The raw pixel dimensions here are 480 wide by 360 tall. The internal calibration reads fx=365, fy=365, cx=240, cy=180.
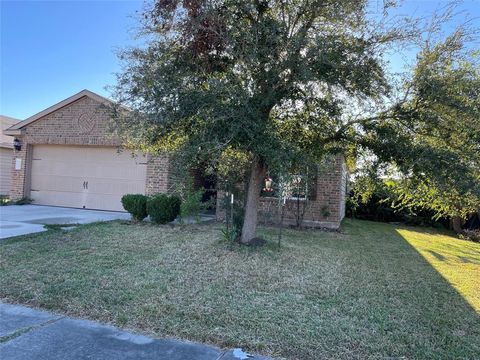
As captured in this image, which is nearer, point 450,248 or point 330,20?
point 330,20

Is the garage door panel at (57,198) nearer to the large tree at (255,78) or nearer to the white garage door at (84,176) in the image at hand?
the white garage door at (84,176)

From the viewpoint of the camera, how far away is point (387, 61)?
20.9 feet

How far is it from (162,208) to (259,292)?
19.4 feet

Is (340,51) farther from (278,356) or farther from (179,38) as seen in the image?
(278,356)

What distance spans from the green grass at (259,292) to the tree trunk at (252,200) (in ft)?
1.63

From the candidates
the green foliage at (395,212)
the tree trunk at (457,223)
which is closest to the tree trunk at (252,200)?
the green foliage at (395,212)

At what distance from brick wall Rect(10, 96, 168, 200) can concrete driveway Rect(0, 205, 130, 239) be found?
55.6 inches

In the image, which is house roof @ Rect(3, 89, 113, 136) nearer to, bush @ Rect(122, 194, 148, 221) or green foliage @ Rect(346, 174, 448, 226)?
bush @ Rect(122, 194, 148, 221)

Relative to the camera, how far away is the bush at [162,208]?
10.3m

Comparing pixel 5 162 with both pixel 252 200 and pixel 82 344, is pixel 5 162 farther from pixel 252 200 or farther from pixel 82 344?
pixel 82 344

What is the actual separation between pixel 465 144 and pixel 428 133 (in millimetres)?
673

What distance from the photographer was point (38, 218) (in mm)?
10656

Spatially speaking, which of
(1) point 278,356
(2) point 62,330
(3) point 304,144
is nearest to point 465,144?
(3) point 304,144

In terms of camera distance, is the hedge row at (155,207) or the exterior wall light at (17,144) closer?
the hedge row at (155,207)
